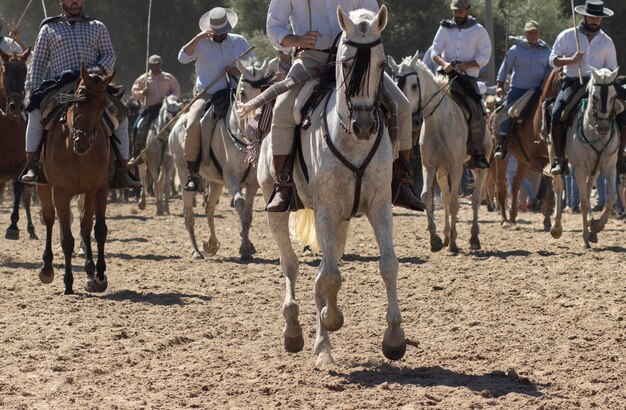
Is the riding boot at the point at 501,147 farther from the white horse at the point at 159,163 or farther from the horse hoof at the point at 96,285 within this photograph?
the horse hoof at the point at 96,285

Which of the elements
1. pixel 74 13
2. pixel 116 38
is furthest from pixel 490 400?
pixel 116 38

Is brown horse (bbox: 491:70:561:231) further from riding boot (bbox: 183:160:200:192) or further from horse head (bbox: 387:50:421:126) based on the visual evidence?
riding boot (bbox: 183:160:200:192)

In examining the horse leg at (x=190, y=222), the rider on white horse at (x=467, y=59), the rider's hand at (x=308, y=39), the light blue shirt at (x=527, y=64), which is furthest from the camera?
the light blue shirt at (x=527, y=64)

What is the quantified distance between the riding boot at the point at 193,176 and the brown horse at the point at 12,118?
2070 mm

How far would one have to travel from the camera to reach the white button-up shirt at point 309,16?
9.62 m

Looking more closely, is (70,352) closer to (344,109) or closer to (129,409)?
(129,409)

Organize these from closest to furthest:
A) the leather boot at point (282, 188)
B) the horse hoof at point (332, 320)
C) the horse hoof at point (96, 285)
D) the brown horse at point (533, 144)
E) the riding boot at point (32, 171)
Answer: the horse hoof at point (332, 320), the leather boot at point (282, 188), the riding boot at point (32, 171), the horse hoof at point (96, 285), the brown horse at point (533, 144)

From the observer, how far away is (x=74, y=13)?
12.8m

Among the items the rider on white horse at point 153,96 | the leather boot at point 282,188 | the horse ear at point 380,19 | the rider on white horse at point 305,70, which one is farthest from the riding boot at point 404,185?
the rider on white horse at point 153,96

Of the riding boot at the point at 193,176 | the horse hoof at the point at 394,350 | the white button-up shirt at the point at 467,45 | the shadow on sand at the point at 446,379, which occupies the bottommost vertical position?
the shadow on sand at the point at 446,379

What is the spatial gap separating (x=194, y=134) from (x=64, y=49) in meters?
3.82

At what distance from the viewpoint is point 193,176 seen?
16.8 m

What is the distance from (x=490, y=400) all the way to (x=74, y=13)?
7.04m

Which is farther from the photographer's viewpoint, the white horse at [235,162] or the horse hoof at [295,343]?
the white horse at [235,162]
